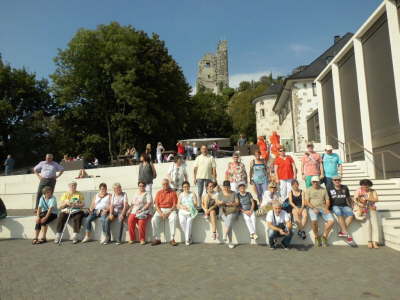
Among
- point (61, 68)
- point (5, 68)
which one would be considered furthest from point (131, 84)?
point (5, 68)

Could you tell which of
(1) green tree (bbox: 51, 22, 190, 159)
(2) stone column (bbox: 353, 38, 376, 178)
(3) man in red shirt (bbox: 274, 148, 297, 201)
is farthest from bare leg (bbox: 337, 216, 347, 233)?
(1) green tree (bbox: 51, 22, 190, 159)

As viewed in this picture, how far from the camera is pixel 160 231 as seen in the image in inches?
342

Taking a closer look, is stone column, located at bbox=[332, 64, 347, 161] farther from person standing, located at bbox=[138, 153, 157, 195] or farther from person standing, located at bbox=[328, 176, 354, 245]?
person standing, located at bbox=[138, 153, 157, 195]

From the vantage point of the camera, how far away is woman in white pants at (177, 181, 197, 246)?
8.33 metres

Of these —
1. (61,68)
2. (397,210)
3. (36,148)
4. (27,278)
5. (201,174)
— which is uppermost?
(61,68)

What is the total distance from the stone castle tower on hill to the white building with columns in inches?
4040

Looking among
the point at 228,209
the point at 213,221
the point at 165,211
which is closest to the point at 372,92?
the point at 228,209

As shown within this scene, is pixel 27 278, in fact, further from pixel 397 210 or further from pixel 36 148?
pixel 36 148

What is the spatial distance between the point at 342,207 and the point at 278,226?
1.53m

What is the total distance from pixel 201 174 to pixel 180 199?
4.38 ft

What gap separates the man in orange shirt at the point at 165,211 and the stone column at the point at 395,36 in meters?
7.90

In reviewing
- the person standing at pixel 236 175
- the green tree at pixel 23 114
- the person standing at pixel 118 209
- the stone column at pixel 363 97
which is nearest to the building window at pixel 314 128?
the stone column at pixel 363 97

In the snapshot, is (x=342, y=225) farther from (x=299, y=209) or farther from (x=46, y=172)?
(x=46, y=172)

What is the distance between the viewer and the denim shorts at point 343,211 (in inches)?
305
